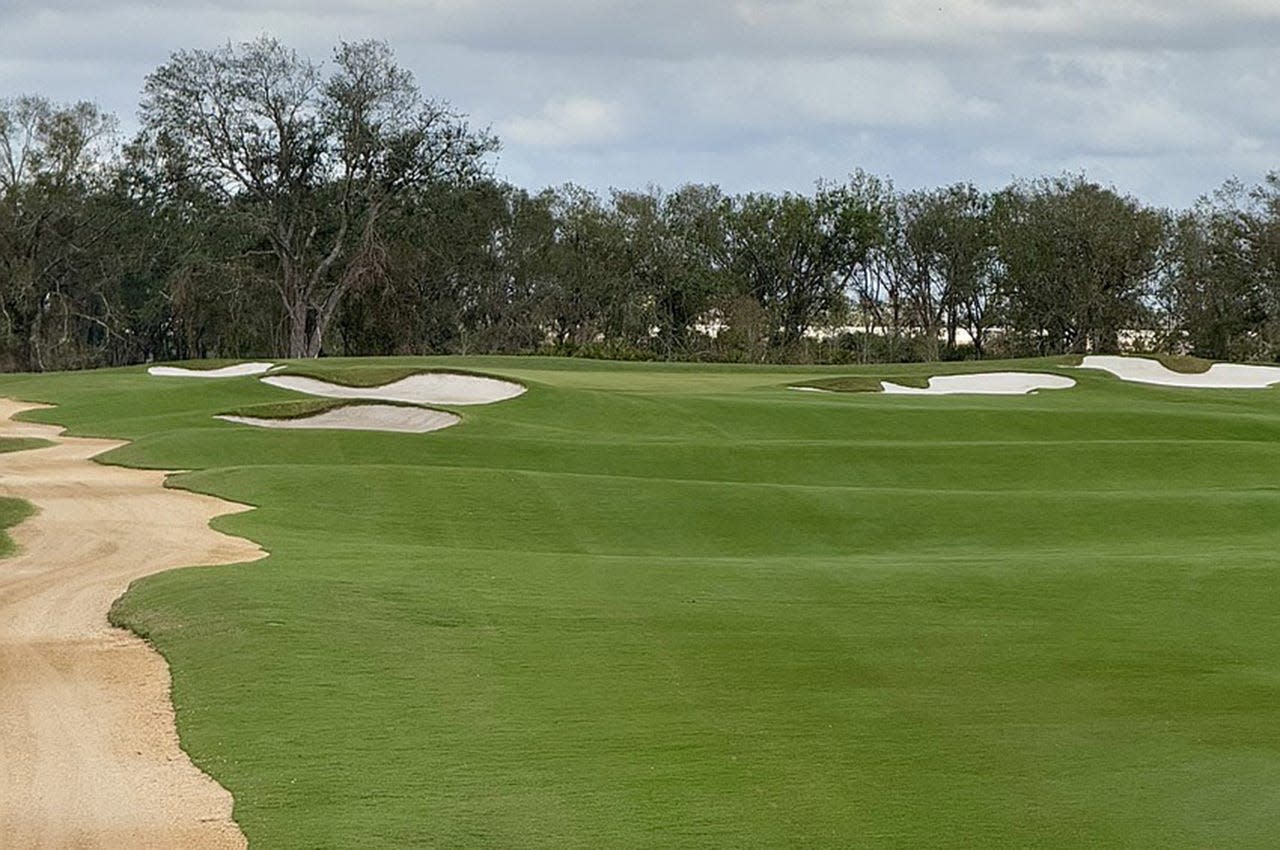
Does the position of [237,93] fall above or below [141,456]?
above

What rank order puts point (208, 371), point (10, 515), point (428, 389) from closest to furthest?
1. point (10, 515)
2. point (428, 389)
3. point (208, 371)

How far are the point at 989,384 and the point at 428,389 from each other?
51.1 ft

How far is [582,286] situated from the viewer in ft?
247

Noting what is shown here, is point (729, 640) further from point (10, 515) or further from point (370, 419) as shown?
point (370, 419)

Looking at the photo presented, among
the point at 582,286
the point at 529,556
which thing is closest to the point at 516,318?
the point at 582,286

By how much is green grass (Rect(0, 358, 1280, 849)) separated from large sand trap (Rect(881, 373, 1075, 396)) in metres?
14.1

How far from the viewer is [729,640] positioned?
12477 mm

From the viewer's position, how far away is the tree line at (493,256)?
64125 millimetres

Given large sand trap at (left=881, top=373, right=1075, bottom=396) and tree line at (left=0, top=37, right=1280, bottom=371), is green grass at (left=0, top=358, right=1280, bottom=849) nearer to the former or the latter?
large sand trap at (left=881, top=373, right=1075, bottom=396)

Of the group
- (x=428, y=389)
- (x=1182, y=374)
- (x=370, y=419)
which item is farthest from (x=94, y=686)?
(x=1182, y=374)

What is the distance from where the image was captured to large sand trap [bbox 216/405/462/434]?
29.9m

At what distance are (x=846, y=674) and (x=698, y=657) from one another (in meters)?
1.15

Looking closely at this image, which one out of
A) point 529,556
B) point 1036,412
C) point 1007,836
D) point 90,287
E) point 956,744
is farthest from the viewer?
point 90,287

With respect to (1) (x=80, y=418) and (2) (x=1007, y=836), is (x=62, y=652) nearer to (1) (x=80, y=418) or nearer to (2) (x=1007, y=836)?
(2) (x=1007, y=836)
